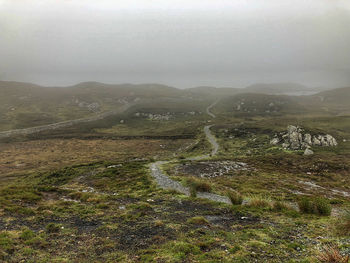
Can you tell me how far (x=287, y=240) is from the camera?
1181cm

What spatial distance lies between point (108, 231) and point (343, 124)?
397ft

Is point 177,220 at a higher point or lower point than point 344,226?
lower

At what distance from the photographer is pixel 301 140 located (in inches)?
2414

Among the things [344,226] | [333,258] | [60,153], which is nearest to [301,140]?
[344,226]

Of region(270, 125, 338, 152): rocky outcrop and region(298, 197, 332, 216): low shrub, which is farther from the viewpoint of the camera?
region(270, 125, 338, 152): rocky outcrop

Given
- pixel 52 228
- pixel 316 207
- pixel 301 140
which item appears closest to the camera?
pixel 52 228

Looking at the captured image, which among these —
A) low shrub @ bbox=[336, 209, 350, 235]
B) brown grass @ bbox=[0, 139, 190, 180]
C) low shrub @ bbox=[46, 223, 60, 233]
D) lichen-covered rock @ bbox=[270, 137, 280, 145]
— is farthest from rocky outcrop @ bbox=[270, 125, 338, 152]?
low shrub @ bbox=[46, 223, 60, 233]

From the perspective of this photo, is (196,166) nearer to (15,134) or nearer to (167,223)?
(167,223)

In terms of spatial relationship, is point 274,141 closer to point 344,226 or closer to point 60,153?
point 344,226

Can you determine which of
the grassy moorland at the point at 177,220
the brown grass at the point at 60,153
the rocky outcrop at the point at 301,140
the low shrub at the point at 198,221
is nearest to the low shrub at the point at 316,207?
the grassy moorland at the point at 177,220

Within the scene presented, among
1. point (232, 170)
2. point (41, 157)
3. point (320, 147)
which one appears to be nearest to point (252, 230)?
point (232, 170)

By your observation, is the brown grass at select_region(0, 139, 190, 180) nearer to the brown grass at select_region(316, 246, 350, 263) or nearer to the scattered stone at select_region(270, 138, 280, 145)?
the scattered stone at select_region(270, 138, 280, 145)

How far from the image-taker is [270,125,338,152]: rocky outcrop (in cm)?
5957

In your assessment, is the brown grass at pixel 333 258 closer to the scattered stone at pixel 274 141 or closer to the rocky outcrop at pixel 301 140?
the rocky outcrop at pixel 301 140
